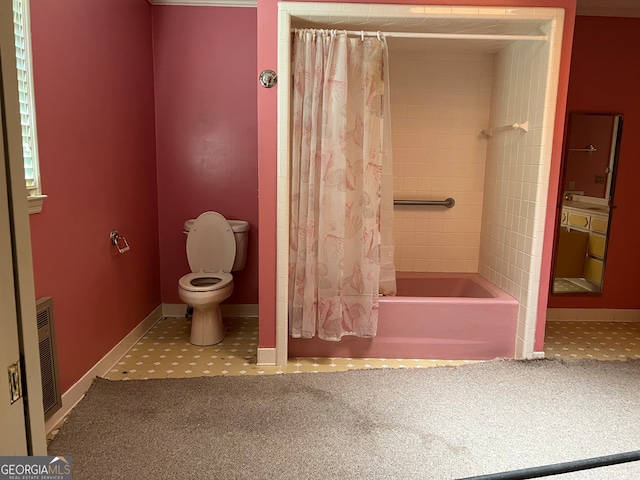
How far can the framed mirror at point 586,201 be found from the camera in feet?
11.8

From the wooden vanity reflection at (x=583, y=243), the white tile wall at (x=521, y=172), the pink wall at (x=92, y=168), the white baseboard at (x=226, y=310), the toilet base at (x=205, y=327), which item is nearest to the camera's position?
the pink wall at (x=92, y=168)

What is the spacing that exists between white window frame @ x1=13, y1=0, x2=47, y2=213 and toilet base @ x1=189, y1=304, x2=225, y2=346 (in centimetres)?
138

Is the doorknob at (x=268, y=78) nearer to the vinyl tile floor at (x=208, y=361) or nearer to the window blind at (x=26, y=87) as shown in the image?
the window blind at (x=26, y=87)

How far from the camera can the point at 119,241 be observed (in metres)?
2.93

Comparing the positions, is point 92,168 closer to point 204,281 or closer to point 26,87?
point 26,87

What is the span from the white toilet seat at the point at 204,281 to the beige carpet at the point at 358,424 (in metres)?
0.65

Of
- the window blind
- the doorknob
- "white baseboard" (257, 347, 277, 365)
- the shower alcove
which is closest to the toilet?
"white baseboard" (257, 347, 277, 365)

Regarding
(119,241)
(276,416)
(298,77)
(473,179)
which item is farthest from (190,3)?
(276,416)

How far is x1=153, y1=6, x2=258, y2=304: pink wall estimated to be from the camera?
346cm

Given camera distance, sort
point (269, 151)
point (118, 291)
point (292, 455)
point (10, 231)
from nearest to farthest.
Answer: point (10, 231), point (292, 455), point (269, 151), point (118, 291)

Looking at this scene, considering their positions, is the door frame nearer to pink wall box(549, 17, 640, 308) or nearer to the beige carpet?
the beige carpet

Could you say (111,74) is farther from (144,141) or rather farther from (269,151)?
(269,151)

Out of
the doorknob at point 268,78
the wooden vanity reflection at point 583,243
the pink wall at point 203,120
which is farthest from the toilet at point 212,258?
the wooden vanity reflection at point 583,243

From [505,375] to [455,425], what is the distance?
673 millimetres
